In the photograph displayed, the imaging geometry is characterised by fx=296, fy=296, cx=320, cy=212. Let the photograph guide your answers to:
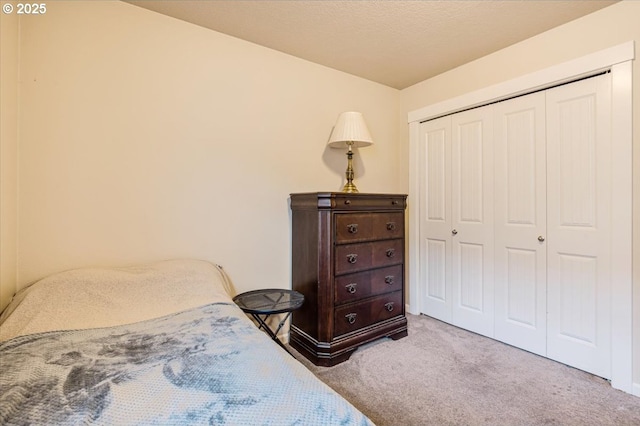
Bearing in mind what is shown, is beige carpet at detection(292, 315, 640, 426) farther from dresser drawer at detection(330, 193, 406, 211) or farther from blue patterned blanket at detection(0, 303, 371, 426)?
dresser drawer at detection(330, 193, 406, 211)

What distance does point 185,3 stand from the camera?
1836mm

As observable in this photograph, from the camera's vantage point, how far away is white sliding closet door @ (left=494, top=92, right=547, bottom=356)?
2.21 meters

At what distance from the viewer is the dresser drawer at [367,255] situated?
83.7 inches

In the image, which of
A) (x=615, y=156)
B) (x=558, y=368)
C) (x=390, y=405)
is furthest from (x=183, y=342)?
(x=615, y=156)

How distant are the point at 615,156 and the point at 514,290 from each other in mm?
1136

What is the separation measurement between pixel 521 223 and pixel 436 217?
2.48 feet

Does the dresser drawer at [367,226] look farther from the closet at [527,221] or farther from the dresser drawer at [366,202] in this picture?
the closet at [527,221]

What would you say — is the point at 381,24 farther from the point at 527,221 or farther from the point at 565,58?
the point at 527,221

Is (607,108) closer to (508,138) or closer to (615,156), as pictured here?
(615,156)

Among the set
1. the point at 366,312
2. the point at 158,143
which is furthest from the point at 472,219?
the point at 158,143

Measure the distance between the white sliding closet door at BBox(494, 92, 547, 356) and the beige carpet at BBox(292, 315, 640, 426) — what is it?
8.4 inches

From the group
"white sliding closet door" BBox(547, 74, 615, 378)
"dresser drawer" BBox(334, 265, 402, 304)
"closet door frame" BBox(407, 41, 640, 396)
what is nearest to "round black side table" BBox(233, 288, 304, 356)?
"dresser drawer" BBox(334, 265, 402, 304)

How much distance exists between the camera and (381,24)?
2.05 m

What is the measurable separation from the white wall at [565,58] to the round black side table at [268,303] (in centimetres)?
209
